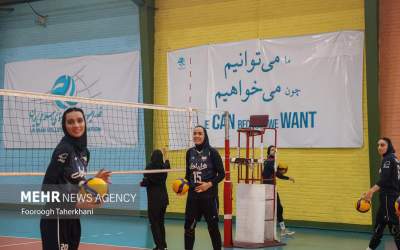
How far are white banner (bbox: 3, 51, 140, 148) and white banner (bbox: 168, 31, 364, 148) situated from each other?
56.1 inches

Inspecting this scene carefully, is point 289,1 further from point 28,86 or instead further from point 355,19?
point 28,86

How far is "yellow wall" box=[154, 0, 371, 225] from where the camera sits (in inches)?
485

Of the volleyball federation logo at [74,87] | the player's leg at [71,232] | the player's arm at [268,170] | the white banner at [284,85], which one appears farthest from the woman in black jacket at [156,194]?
the volleyball federation logo at [74,87]

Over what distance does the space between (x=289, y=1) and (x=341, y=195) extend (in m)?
4.62

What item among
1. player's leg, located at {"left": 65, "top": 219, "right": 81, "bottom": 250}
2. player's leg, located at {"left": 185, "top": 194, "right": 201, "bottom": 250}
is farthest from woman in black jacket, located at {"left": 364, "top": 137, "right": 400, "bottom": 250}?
player's leg, located at {"left": 65, "top": 219, "right": 81, "bottom": 250}

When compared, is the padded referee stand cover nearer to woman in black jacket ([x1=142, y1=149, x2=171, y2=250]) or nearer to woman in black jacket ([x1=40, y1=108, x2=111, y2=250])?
woman in black jacket ([x1=142, y1=149, x2=171, y2=250])

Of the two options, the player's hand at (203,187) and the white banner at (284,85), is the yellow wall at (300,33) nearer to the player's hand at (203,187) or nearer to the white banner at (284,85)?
the white banner at (284,85)

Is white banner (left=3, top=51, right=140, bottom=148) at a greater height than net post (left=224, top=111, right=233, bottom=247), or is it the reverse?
white banner (left=3, top=51, right=140, bottom=148)

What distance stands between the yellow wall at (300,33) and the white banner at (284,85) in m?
0.23

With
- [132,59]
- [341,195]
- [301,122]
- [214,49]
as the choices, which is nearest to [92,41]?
[132,59]

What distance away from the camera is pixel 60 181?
4.33m

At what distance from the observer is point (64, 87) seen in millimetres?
16750

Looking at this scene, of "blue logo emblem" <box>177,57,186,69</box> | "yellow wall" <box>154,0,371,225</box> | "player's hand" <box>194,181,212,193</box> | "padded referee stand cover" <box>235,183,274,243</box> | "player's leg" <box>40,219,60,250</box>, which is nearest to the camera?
"player's leg" <box>40,219,60,250</box>

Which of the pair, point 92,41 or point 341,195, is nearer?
point 341,195
